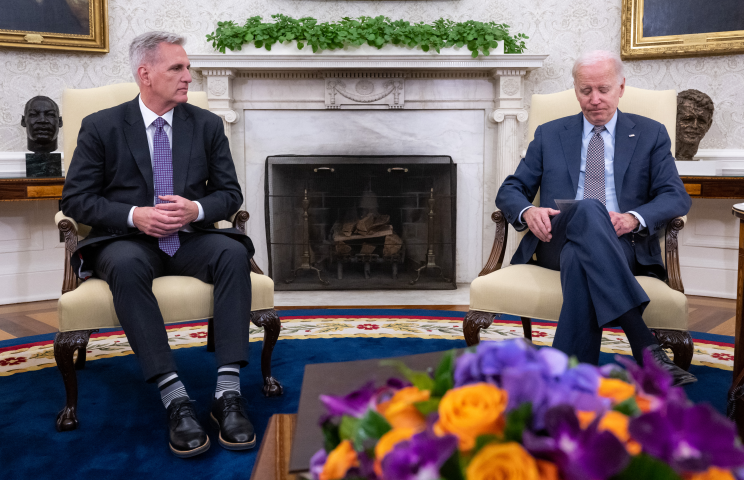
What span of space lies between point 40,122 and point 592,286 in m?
3.09

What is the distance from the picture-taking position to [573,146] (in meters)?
2.24

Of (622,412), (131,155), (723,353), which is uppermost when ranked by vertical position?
(131,155)

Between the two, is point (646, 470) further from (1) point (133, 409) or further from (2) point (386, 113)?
(2) point (386, 113)

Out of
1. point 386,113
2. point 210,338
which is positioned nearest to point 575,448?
point 210,338

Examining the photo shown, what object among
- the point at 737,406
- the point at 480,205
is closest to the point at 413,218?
the point at 480,205

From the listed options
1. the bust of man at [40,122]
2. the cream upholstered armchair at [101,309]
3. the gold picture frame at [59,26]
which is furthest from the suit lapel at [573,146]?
the gold picture frame at [59,26]

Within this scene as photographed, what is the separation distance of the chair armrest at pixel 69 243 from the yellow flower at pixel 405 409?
5.44 feet

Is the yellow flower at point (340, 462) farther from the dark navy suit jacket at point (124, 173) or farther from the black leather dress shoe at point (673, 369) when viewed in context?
the dark navy suit jacket at point (124, 173)

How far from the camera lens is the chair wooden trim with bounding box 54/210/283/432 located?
1.78m

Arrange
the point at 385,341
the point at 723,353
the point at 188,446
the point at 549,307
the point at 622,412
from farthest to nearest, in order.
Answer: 1. the point at 385,341
2. the point at 723,353
3. the point at 549,307
4. the point at 188,446
5. the point at 622,412

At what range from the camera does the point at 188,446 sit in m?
1.61

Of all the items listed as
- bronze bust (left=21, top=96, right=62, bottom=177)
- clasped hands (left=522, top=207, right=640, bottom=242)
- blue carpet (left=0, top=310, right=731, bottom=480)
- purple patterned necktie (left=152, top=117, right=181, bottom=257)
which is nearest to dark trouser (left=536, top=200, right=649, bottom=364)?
clasped hands (left=522, top=207, right=640, bottom=242)

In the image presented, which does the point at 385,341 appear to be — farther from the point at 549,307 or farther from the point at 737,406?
the point at 737,406

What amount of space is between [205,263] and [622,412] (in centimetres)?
164
